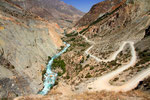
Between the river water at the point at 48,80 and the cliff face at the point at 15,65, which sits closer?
the cliff face at the point at 15,65

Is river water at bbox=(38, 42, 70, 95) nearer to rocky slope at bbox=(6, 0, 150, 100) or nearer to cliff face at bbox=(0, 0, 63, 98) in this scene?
cliff face at bbox=(0, 0, 63, 98)

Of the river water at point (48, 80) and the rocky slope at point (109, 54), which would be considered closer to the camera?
the rocky slope at point (109, 54)

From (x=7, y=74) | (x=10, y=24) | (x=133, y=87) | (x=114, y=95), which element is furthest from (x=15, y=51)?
(x=133, y=87)

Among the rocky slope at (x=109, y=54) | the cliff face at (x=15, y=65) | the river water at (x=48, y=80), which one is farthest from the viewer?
the river water at (x=48, y=80)

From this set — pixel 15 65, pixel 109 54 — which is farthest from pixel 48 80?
pixel 109 54

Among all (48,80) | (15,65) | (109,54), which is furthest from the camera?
(109,54)

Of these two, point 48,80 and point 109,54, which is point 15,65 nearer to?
point 48,80

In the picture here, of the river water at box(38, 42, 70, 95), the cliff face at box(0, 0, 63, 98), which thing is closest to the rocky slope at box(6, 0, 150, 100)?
the river water at box(38, 42, 70, 95)

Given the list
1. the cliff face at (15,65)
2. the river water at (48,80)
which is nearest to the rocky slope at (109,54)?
the river water at (48,80)

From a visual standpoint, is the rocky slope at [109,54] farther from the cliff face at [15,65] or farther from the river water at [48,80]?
the cliff face at [15,65]

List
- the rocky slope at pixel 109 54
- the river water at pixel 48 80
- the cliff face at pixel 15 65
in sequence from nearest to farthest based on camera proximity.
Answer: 1. the rocky slope at pixel 109 54
2. the cliff face at pixel 15 65
3. the river water at pixel 48 80

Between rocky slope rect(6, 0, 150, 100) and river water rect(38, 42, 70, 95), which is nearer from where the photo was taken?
rocky slope rect(6, 0, 150, 100)

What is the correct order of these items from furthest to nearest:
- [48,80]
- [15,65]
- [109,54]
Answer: [109,54]
[48,80]
[15,65]
